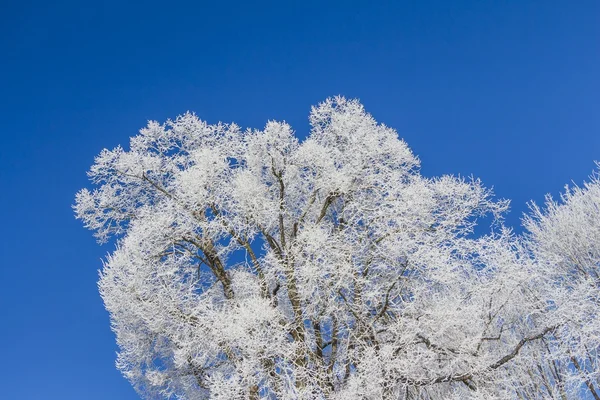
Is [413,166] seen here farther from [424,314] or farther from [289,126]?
[424,314]

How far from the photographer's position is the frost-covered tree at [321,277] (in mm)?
11328

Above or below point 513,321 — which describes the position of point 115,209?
above

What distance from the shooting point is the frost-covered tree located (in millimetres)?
11328

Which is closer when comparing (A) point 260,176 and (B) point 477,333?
(B) point 477,333

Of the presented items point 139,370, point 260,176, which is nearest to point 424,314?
point 260,176

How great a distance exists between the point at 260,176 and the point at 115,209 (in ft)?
13.3

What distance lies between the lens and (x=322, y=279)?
11516 mm

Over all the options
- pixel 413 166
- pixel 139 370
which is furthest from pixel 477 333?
pixel 139 370

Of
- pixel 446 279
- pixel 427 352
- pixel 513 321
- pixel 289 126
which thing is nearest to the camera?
pixel 427 352

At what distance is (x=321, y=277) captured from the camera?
37.7 ft

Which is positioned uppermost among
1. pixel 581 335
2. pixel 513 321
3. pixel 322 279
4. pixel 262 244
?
pixel 262 244

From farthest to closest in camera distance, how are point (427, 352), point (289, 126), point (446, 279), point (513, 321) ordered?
point (289, 126)
point (513, 321)
point (446, 279)
point (427, 352)

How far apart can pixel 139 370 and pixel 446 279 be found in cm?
862

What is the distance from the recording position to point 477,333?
11.3 meters
